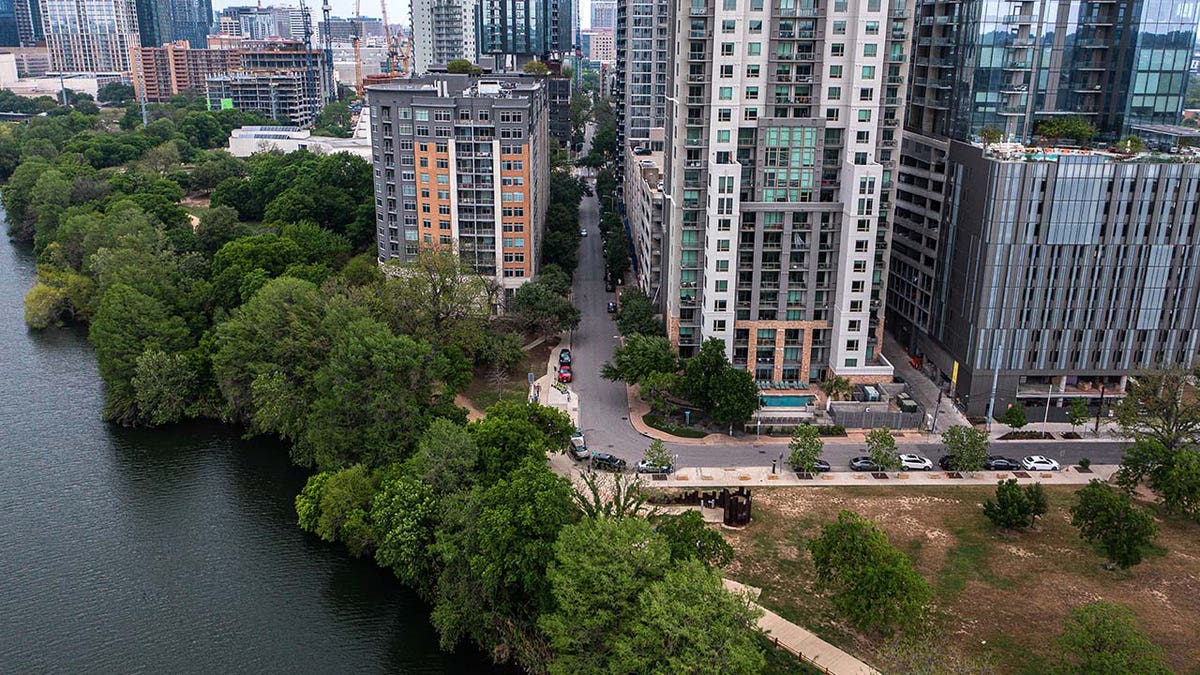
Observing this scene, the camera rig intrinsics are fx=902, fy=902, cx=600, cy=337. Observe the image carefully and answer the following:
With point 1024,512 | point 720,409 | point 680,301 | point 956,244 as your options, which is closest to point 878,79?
point 956,244

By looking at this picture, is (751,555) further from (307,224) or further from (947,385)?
(307,224)

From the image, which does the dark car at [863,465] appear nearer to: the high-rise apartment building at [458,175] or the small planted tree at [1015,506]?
the small planted tree at [1015,506]

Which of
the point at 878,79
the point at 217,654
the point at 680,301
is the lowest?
the point at 217,654

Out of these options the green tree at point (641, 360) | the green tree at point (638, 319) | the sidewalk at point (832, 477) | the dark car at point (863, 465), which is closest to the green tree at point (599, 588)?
the sidewalk at point (832, 477)

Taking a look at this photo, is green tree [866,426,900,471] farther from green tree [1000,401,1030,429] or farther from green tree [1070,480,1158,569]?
green tree [1070,480,1158,569]

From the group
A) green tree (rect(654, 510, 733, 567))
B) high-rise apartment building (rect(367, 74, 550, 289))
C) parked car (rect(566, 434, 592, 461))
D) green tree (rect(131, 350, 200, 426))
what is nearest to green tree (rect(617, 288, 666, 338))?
high-rise apartment building (rect(367, 74, 550, 289))

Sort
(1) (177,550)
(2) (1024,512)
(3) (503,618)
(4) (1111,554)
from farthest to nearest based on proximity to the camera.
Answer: (1) (177,550), (2) (1024,512), (4) (1111,554), (3) (503,618)
